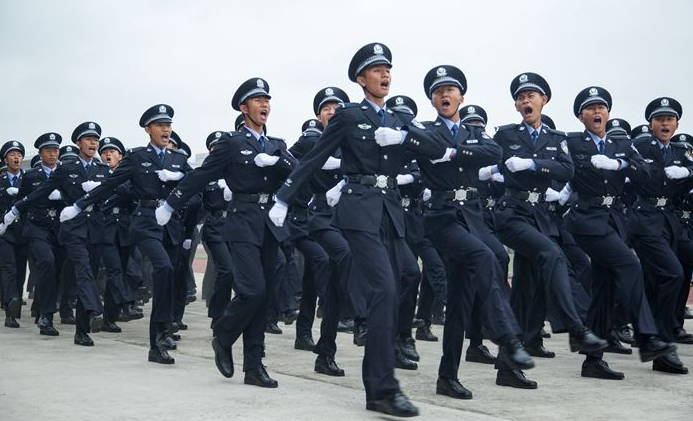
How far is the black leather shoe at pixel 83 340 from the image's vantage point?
9836 millimetres

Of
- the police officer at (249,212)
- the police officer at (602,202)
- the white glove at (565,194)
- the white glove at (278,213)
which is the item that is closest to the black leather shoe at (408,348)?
the police officer at (249,212)

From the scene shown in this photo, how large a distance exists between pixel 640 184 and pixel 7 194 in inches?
340

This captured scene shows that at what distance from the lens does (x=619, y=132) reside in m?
11.8

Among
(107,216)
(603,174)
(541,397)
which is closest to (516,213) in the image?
(603,174)

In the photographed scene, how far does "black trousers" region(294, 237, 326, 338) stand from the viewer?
988cm

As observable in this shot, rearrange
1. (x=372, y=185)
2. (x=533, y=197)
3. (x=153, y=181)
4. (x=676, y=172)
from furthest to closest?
(x=153, y=181), (x=676, y=172), (x=533, y=197), (x=372, y=185)

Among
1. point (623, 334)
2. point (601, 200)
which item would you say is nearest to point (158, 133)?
point (601, 200)

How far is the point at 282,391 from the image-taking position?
682 centimetres

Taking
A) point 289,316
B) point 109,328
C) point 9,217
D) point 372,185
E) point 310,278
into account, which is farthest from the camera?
point 289,316

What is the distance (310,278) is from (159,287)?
180 cm

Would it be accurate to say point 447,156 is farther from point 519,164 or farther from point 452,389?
point 452,389

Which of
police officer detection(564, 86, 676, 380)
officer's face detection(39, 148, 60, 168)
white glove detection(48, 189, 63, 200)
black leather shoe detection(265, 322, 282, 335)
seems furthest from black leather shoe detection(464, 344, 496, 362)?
officer's face detection(39, 148, 60, 168)

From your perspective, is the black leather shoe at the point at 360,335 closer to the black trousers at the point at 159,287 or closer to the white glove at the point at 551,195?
the black trousers at the point at 159,287

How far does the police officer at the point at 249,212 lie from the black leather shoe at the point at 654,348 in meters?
2.95
